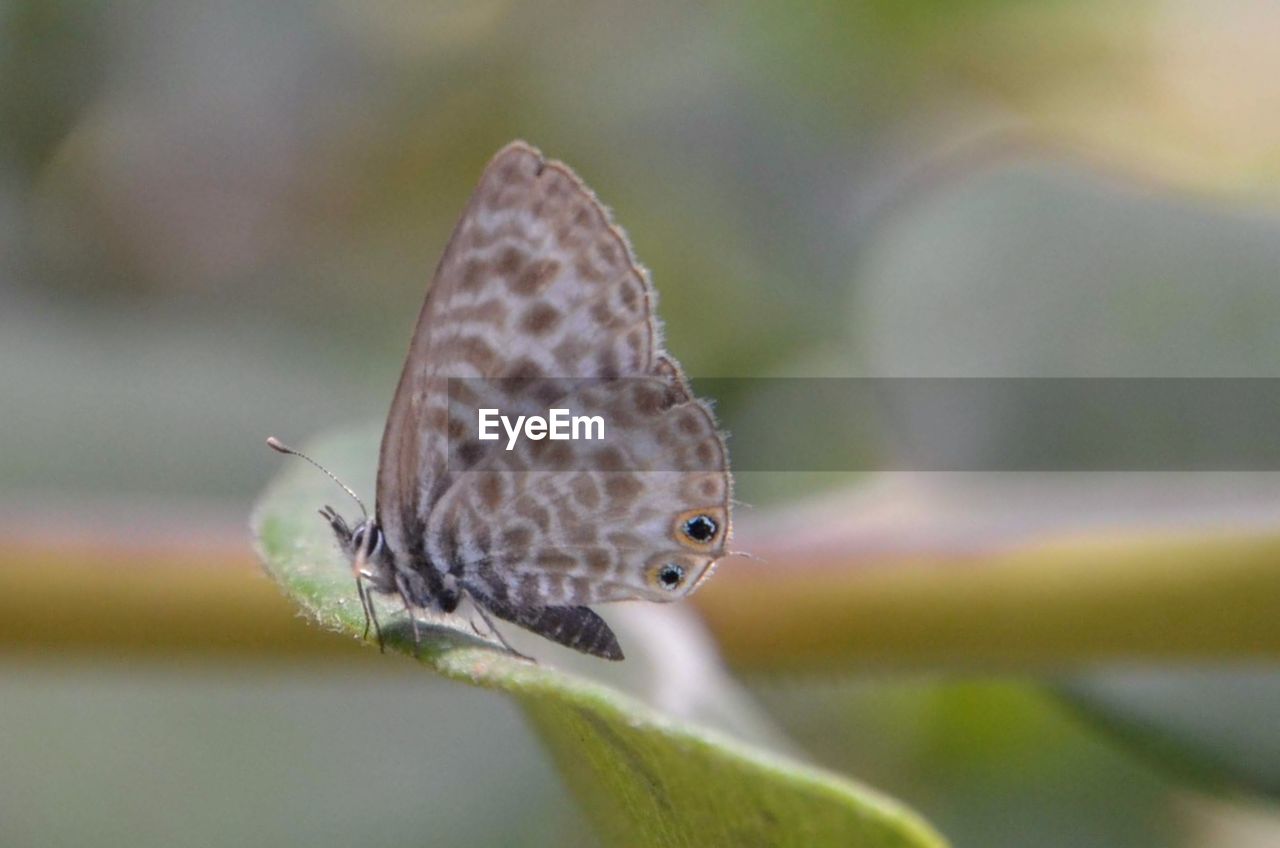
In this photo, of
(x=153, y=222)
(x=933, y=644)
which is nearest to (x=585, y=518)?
(x=933, y=644)

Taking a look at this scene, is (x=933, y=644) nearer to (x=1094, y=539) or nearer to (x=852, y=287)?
(x=1094, y=539)

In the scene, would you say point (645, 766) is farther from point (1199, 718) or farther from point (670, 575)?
point (1199, 718)

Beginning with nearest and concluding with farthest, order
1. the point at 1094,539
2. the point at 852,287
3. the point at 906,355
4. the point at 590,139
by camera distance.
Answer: the point at 1094,539 → the point at 906,355 → the point at 852,287 → the point at 590,139

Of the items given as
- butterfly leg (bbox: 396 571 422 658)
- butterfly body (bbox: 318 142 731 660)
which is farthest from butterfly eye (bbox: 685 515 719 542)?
butterfly leg (bbox: 396 571 422 658)

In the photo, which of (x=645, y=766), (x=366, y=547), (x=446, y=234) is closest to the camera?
(x=645, y=766)

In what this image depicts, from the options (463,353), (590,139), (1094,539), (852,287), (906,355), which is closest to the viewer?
(1094,539)

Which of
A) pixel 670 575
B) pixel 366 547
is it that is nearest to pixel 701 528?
pixel 670 575

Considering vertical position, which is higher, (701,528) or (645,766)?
(701,528)

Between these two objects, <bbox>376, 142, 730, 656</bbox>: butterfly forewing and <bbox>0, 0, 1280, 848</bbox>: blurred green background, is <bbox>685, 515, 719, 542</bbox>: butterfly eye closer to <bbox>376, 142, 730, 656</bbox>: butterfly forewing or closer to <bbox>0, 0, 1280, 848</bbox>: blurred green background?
<bbox>376, 142, 730, 656</bbox>: butterfly forewing
